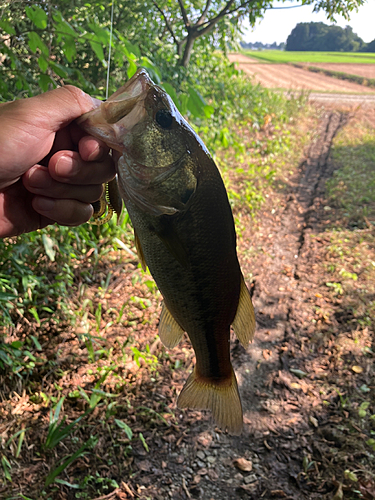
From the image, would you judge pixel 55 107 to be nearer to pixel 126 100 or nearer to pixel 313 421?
pixel 126 100

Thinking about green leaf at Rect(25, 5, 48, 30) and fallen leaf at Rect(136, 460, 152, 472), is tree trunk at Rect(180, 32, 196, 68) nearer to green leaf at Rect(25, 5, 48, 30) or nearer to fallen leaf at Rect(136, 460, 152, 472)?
green leaf at Rect(25, 5, 48, 30)

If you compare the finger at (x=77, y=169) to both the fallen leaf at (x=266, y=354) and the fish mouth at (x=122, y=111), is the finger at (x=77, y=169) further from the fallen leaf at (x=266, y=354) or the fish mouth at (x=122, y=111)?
the fallen leaf at (x=266, y=354)

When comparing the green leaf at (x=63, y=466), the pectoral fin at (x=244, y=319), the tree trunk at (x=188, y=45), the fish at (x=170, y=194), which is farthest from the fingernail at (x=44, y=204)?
the tree trunk at (x=188, y=45)

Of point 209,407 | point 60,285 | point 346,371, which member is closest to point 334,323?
point 346,371

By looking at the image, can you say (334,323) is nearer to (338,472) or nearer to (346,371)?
(346,371)

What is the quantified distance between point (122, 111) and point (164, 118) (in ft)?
0.43

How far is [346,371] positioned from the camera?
11.7 feet

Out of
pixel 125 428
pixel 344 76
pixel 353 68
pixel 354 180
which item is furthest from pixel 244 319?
pixel 353 68

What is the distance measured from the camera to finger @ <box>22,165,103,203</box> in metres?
1.55

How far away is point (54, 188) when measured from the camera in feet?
5.24

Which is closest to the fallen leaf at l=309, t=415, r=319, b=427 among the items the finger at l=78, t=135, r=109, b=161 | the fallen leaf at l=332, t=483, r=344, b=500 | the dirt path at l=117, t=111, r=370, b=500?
the dirt path at l=117, t=111, r=370, b=500

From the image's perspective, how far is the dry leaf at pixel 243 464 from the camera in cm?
278

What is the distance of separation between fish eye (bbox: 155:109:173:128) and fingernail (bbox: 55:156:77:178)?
1.33ft

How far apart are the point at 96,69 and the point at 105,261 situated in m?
2.85
